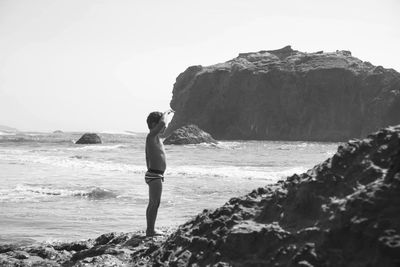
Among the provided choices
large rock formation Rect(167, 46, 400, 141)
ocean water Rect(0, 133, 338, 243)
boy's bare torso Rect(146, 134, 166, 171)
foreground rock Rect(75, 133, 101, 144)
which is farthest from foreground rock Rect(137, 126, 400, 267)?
large rock formation Rect(167, 46, 400, 141)

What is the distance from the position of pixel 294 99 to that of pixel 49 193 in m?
88.1

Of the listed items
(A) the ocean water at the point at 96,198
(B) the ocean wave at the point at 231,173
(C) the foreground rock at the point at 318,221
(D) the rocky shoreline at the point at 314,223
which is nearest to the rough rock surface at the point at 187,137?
(B) the ocean wave at the point at 231,173

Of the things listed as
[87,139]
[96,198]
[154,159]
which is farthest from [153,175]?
[87,139]

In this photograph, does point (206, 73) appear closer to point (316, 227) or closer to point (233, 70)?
point (233, 70)

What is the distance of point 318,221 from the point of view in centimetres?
357

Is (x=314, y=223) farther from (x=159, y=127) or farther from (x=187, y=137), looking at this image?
(x=187, y=137)

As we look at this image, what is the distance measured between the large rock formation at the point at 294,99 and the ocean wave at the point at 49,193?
80.9 m

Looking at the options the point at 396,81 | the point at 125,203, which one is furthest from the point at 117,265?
the point at 396,81

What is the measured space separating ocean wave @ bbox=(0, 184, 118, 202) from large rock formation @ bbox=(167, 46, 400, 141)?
8094 cm

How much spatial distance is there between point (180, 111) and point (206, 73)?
1034 centimetres

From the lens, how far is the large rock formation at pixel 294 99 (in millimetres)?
90500

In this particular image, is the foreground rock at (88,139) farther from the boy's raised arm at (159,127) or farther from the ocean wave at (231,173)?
the boy's raised arm at (159,127)

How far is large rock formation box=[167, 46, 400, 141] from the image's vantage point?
90.5 meters

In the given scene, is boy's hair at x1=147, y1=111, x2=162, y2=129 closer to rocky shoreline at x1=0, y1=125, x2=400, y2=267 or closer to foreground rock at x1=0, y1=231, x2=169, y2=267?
foreground rock at x1=0, y1=231, x2=169, y2=267
